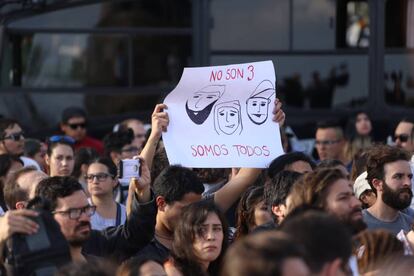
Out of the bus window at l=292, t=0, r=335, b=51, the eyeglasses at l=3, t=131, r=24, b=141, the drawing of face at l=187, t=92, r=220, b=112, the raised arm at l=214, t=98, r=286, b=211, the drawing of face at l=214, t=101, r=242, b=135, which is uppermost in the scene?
the bus window at l=292, t=0, r=335, b=51

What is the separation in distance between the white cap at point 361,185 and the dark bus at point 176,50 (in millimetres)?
4122

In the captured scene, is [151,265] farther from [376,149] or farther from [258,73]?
[376,149]

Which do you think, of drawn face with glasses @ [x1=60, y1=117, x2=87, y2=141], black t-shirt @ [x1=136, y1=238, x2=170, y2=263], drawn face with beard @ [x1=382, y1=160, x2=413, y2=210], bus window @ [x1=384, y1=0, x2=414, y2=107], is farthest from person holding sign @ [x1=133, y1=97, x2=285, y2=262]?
bus window @ [x1=384, y1=0, x2=414, y2=107]

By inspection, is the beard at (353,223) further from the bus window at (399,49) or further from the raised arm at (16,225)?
the bus window at (399,49)

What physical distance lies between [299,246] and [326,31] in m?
8.96

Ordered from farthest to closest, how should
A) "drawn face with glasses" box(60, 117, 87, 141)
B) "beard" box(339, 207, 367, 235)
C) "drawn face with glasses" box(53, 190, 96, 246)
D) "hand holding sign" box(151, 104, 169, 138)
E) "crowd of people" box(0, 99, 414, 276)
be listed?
1. "drawn face with glasses" box(60, 117, 87, 141)
2. "hand holding sign" box(151, 104, 169, 138)
3. "drawn face with glasses" box(53, 190, 96, 246)
4. "beard" box(339, 207, 367, 235)
5. "crowd of people" box(0, 99, 414, 276)

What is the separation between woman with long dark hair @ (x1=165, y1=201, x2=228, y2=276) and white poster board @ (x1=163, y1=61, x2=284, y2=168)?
1.19 meters

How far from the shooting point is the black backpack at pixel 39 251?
19.0 feet

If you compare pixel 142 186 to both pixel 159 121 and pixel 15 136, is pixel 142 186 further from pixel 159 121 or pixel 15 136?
pixel 15 136

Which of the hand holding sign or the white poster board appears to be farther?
the white poster board

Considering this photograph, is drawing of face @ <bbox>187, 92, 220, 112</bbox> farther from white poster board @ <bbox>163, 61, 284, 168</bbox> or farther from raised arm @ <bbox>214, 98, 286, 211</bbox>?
raised arm @ <bbox>214, 98, 286, 211</bbox>

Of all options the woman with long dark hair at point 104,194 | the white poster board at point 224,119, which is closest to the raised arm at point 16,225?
the white poster board at point 224,119

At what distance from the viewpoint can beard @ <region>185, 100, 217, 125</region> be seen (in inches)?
328

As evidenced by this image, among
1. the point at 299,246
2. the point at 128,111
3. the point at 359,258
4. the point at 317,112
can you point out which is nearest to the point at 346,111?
the point at 317,112
